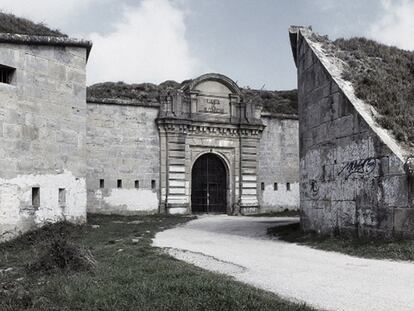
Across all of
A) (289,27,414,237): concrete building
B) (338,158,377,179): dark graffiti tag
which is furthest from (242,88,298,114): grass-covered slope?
(338,158,377,179): dark graffiti tag

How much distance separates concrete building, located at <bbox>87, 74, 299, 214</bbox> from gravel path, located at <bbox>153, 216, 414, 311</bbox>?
10579 millimetres

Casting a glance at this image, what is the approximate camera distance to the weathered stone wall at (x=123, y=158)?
21.9 m

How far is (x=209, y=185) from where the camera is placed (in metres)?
24.9

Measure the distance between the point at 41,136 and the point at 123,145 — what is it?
27.2 feet

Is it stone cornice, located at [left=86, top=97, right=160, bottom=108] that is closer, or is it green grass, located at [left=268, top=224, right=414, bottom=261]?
green grass, located at [left=268, top=224, right=414, bottom=261]

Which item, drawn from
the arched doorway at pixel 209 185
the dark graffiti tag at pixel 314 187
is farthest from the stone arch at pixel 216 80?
the dark graffiti tag at pixel 314 187

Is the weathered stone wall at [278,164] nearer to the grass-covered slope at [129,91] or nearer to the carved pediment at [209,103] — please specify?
the carved pediment at [209,103]

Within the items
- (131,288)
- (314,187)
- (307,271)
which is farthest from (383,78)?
(131,288)

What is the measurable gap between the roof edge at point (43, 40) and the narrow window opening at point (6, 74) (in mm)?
756

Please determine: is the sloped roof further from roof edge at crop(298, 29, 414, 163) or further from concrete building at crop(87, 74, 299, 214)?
concrete building at crop(87, 74, 299, 214)

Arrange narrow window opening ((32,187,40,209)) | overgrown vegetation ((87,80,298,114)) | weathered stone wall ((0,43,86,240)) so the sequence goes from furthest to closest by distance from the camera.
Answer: overgrown vegetation ((87,80,298,114)) → narrow window opening ((32,187,40,209)) → weathered stone wall ((0,43,86,240))

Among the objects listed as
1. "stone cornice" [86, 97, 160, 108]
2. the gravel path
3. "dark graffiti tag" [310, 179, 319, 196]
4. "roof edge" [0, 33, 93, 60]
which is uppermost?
"roof edge" [0, 33, 93, 60]

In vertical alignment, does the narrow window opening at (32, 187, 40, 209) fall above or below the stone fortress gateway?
below

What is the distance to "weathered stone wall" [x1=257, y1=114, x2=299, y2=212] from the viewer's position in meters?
25.4
